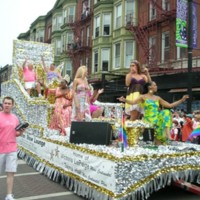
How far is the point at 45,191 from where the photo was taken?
20.1ft

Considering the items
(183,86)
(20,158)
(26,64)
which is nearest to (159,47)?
(183,86)

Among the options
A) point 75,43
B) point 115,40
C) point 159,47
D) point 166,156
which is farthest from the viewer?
point 75,43

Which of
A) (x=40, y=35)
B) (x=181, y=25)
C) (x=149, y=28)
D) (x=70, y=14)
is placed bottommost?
(x=181, y=25)

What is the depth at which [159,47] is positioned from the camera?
2312 centimetres

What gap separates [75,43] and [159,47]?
13569mm

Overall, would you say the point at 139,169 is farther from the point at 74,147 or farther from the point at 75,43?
the point at 75,43

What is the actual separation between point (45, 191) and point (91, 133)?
1347 millimetres

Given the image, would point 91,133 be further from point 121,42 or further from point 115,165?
point 121,42

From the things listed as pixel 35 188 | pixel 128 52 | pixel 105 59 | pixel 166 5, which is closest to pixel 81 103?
pixel 35 188

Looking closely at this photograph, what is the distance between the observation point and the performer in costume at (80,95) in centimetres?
773

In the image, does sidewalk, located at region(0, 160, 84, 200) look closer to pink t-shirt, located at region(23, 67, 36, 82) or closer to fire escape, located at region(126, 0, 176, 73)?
pink t-shirt, located at region(23, 67, 36, 82)

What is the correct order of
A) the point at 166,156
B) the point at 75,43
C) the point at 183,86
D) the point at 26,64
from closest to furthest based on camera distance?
1. the point at 166,156
2. the point at 26,64
3. the point at 183,86
4. the point at 75,43

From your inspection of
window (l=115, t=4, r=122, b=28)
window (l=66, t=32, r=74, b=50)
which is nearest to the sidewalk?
window (l=115, t=4, r=122, b=28)

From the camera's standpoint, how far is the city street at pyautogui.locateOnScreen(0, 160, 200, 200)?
579 cm
